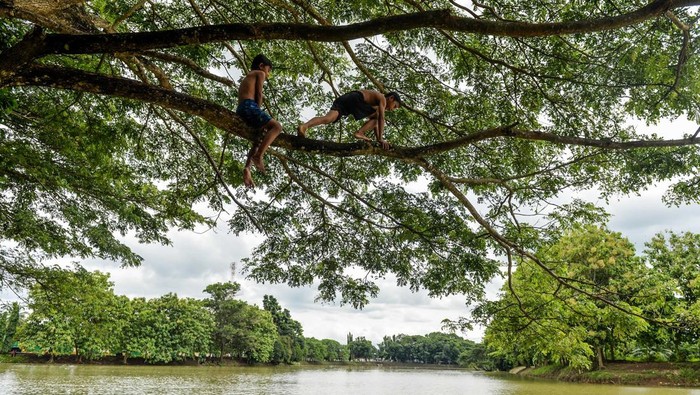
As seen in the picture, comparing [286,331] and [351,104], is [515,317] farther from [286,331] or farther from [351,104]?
[286,331]

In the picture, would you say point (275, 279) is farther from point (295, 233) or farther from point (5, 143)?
point (5, 143)

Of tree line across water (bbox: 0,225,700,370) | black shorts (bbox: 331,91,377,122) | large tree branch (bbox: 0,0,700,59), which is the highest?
black shorts (bbox: 331,91,377,122)

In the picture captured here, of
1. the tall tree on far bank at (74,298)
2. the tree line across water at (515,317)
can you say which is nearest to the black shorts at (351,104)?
the tree line across water at (515,317)

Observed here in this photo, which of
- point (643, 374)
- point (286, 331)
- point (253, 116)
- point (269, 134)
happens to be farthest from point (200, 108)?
point (286, 331)

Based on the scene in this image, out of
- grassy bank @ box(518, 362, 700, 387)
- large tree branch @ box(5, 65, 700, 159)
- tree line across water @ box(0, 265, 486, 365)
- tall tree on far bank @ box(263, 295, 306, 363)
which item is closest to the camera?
large tree branch @ box(5, 65, 700, 159)

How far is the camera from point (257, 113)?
3053 millimetres

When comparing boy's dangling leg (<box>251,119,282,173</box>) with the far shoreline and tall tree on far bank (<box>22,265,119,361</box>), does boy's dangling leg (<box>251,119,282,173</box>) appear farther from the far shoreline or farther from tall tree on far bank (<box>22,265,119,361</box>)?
the far shoreline

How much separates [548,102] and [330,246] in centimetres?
312

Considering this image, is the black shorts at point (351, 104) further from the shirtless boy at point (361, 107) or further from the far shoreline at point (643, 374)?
the far shoreline at point (643, 374)

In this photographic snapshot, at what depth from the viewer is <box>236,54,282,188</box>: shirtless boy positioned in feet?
9.95

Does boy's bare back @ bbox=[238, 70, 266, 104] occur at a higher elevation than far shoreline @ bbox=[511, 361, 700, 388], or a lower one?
higher

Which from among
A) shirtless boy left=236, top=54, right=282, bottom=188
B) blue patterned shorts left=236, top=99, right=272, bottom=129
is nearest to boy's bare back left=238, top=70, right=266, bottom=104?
shirtless boy left=236, top=54, right=282, bottom=188

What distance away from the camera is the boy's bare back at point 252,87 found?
3.24m

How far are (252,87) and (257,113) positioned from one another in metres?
0.33
